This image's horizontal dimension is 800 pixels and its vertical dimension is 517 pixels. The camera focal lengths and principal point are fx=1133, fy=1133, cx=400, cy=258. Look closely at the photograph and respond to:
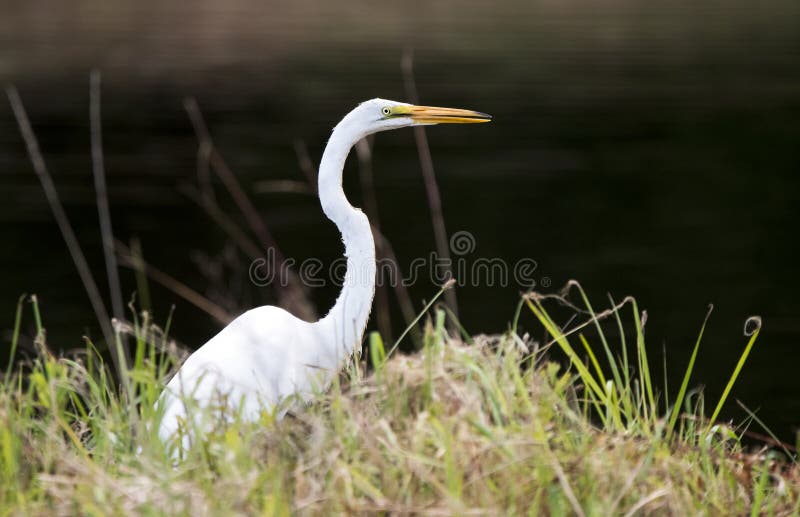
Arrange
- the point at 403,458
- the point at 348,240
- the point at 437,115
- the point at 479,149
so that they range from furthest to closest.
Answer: the point at 479,149
the point at 437,115
the point at 348,240
the point at 403,458

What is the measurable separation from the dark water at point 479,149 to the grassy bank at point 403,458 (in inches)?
21.5

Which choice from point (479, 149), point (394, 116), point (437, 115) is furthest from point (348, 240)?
point (479, 149)

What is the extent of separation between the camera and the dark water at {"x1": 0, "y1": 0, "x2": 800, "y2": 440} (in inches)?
443

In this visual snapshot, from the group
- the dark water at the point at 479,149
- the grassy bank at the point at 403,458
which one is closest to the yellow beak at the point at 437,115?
the dark water at the point at 479,149

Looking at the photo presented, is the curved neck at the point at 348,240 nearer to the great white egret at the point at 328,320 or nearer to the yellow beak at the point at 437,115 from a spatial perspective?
the great white egret at the point at 328,320

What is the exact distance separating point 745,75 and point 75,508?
24042 mm

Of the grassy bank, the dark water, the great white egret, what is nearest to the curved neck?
the great white egret

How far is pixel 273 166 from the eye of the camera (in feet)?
57.1

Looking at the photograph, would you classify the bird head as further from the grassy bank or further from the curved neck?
the grassy bank

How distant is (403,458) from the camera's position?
2752 mm

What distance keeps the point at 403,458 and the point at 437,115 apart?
6.82 feet

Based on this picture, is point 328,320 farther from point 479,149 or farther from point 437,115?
point 479,149

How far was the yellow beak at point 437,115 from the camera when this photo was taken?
4449mm

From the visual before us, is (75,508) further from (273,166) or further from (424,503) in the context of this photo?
(273,166)
